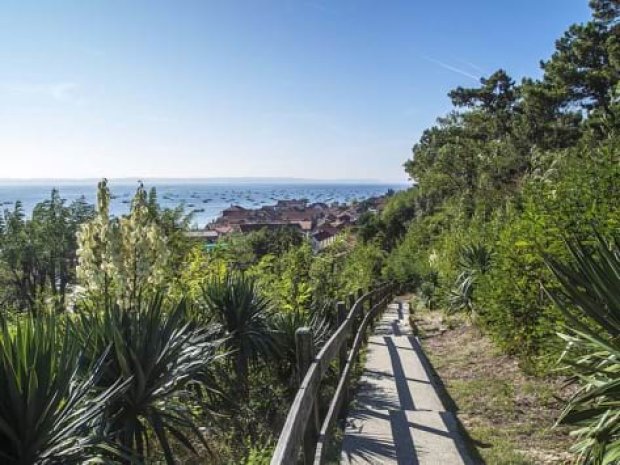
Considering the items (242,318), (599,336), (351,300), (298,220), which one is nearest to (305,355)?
(599,336)

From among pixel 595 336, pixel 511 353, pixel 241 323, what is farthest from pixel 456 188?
pixel 595 336

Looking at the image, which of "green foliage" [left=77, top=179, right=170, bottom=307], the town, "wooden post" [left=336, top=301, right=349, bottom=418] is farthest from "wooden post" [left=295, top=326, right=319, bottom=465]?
the town

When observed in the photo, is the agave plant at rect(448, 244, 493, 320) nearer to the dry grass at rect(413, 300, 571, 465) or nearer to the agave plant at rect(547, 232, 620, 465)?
the dry grass at rect(413, 300, 571, 465)

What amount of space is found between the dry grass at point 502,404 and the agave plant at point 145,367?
252 centimetres

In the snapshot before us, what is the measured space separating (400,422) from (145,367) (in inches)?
94.3

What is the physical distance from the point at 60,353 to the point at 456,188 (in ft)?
124

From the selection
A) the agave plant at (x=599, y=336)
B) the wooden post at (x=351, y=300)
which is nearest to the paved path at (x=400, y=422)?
the wooden post at (x=351, y=300)

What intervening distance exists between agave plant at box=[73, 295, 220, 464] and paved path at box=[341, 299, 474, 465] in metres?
1.36

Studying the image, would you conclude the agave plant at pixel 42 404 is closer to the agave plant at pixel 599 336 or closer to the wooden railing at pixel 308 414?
the wooden railing at pixel 308 414

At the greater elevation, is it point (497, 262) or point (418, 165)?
point (418, 165)

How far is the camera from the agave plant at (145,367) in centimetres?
394

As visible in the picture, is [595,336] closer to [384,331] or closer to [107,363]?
[107,363]

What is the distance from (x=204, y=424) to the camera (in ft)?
18.4

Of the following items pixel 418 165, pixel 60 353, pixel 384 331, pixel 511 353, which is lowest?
pixel 384 331
